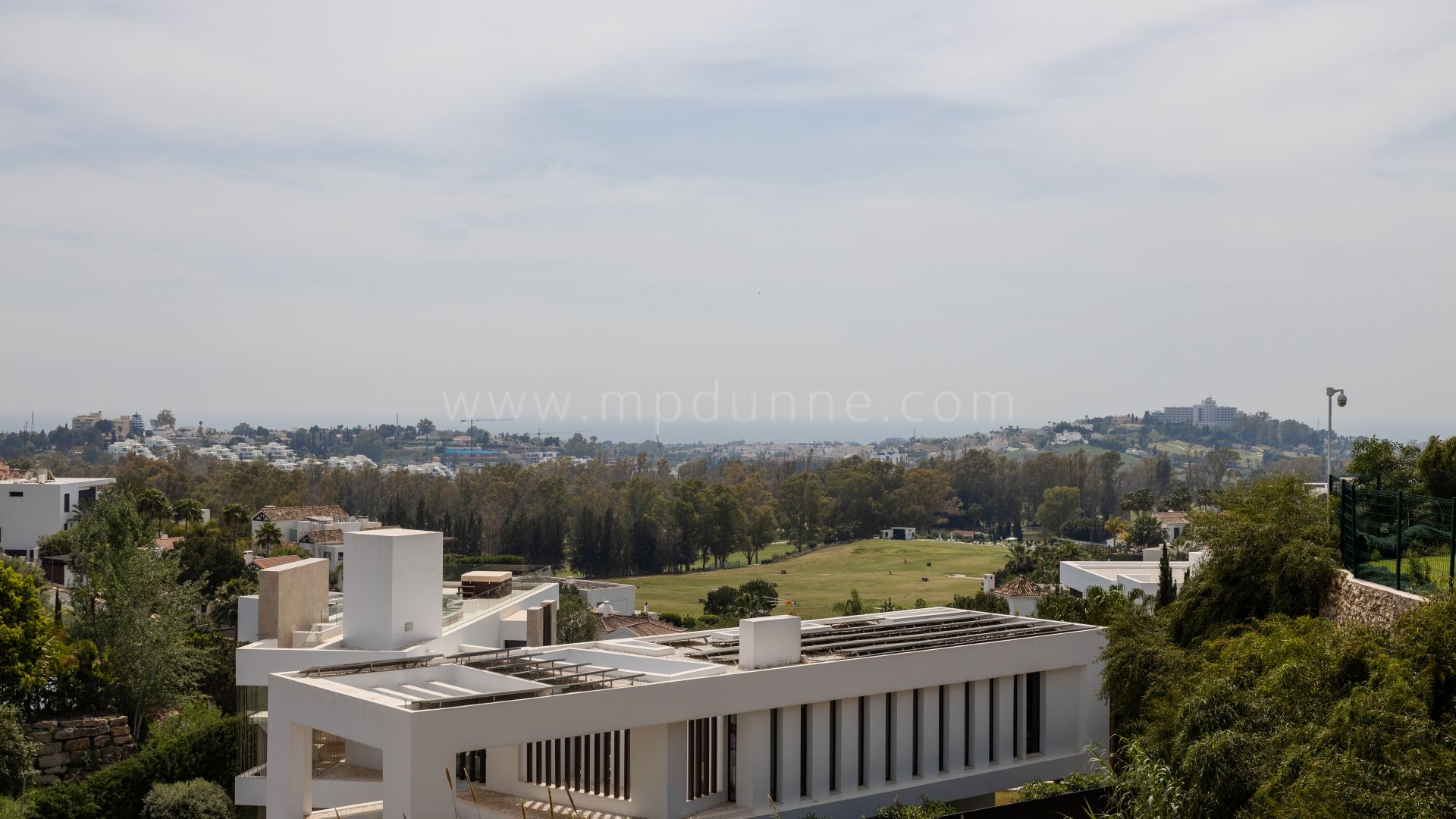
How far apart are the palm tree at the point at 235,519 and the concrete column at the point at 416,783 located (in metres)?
70.2

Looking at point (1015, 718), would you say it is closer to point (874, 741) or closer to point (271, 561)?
point (874, 741)

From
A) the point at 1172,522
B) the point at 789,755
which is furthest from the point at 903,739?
the point at 1172,522

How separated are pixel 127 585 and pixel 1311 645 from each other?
40542 millimetres

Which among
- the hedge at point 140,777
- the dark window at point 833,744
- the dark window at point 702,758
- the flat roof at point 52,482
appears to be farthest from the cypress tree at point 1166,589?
the flat roof at point 52,482

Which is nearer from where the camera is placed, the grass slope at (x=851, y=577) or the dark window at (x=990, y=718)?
the dark window at (x=990, y=718)

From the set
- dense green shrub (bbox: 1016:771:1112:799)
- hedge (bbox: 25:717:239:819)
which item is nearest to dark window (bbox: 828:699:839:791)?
dense green shrub (bbox: 1016:771:1112:799)

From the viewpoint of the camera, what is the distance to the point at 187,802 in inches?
1233

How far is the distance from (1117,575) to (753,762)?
31.2 meters

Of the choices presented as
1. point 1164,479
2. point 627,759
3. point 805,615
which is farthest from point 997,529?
point 627,759

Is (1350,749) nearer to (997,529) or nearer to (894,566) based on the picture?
(894,566)

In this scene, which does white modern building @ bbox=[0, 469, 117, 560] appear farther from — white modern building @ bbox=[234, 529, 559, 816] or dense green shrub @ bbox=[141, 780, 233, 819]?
white modern building @ bbox=[234, 529, 559, 816]

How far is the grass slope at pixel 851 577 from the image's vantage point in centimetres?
8712

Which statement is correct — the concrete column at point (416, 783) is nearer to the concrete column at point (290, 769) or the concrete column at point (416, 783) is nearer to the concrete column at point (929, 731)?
the concrete column at point (290, 769)

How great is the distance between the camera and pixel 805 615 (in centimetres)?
7931
